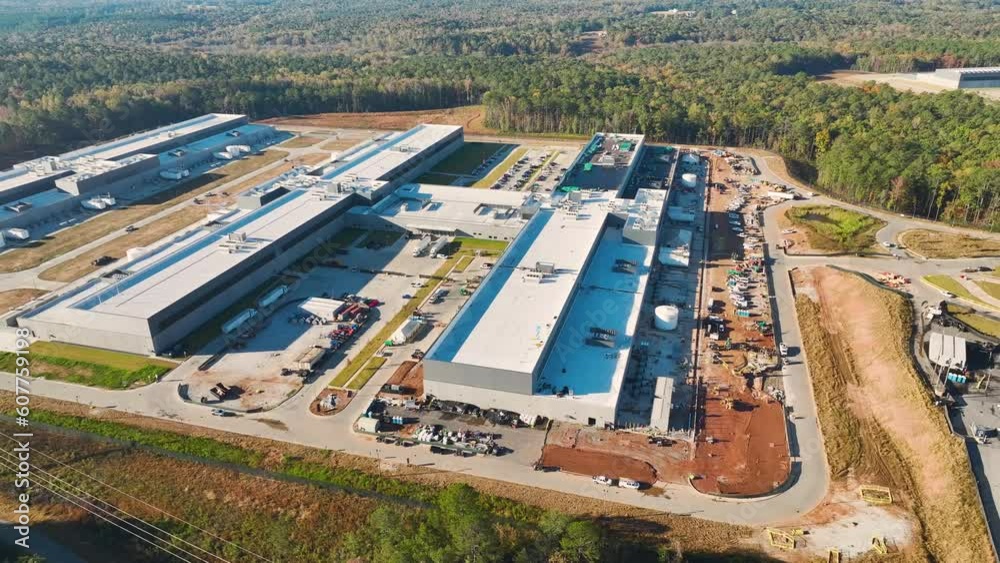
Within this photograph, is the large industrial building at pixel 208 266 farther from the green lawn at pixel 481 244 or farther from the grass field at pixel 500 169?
the green lawn at pixel 481 244

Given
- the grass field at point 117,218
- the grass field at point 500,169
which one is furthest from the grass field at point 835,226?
the grass field at point 117,218

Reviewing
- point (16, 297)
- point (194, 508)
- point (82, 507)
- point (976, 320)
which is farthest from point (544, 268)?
point (16, 297)

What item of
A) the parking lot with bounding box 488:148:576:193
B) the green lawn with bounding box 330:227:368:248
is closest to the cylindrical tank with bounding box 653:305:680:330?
the green lawn with bounding box 330:227:368:248

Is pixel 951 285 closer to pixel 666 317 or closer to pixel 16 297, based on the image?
pixel 666 317

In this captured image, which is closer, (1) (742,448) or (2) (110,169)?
(1) (742,448)

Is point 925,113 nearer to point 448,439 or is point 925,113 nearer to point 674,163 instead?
point 674,163

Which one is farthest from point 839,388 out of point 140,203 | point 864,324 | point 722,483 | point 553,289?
point 140,203
